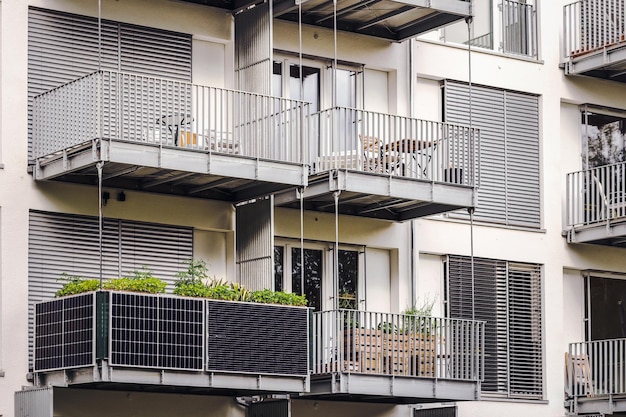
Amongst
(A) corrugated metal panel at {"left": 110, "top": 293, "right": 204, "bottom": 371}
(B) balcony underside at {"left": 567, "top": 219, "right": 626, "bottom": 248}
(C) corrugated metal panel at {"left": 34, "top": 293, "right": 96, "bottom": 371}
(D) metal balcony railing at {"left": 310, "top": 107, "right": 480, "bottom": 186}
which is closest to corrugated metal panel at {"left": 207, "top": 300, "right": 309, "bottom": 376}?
(A) corrugated metal panel at {"left": 110, "top": 293, "right": 204, "bottom": 371}

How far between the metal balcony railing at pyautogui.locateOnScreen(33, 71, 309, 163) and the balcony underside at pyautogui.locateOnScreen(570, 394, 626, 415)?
8.57 m

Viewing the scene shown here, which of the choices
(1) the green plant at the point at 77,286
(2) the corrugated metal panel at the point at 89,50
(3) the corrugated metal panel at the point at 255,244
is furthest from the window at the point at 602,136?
(1) the green plant at the point at 77,286

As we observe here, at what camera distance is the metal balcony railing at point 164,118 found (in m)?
27.5

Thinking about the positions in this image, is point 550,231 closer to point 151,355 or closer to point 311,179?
point 311,179

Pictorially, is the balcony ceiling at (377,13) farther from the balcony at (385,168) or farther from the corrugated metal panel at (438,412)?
the corrugated metal panel at (438,412)

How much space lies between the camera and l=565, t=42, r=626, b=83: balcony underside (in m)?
34.5

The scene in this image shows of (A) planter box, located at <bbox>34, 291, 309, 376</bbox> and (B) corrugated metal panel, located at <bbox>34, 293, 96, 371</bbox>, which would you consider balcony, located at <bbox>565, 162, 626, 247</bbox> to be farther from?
(B) corrugated metal panel, located at <bbox>34, 293, 96, 371</bbox>

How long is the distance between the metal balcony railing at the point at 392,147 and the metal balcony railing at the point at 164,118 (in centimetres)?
58

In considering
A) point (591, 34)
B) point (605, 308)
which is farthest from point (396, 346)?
point (591, 34)

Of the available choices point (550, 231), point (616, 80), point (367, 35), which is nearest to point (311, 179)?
point (367, 35)

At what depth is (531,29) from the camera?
3534 centimetres

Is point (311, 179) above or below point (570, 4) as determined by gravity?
below

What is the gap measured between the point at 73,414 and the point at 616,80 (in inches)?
594

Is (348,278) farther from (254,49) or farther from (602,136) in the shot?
(602,136)
